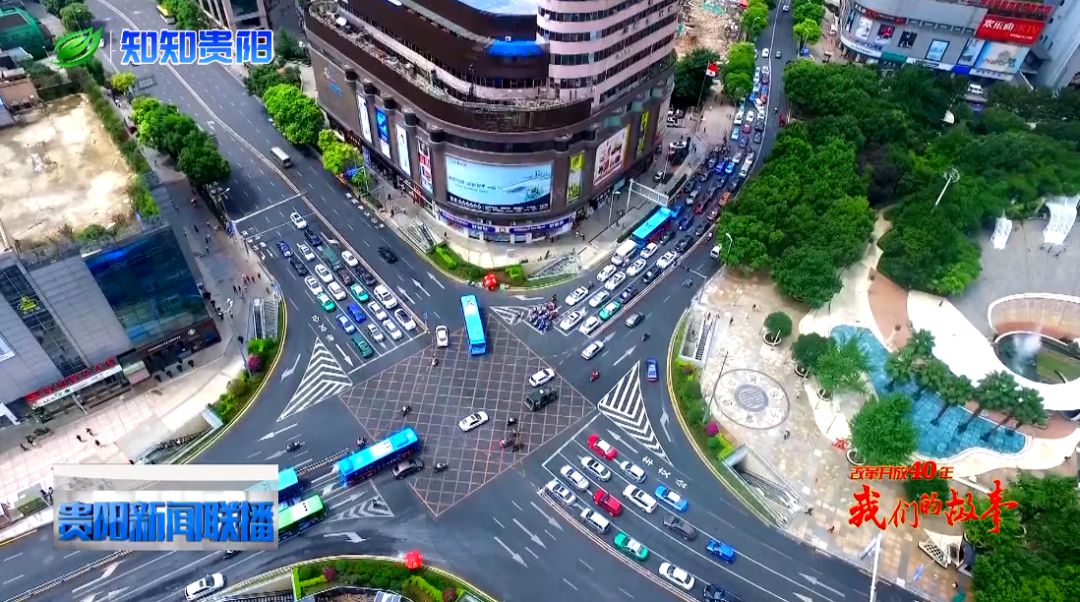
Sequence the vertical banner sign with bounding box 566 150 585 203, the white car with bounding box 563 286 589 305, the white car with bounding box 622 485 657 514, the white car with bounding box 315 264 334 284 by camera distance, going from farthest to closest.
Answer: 1. the white car with bounding box 315 264 334 284
2. the vertical banner sign with bounding box 566 150 585 203
3. the white car with bounding box 563 286 589 305
4. the white car with bounding box 622 485 657 514

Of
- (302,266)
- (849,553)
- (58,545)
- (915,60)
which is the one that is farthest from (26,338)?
(915,60)

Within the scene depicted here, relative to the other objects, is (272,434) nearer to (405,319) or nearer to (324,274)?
(405,319)

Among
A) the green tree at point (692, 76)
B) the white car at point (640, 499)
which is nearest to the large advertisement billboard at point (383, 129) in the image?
the green tree at point (692, 76)

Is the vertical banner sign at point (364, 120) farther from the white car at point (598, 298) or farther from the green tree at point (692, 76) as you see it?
the green tree at point (692, 76)

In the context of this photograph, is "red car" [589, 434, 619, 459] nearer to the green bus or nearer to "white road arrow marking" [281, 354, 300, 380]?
the green bus

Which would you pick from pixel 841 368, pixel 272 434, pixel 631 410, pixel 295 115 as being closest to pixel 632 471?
pixel 631 410

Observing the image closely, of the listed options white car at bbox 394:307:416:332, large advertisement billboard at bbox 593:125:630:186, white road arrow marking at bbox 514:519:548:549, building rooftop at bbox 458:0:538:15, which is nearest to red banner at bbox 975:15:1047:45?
large advertisement billboard at bbox 593:125:630:186
